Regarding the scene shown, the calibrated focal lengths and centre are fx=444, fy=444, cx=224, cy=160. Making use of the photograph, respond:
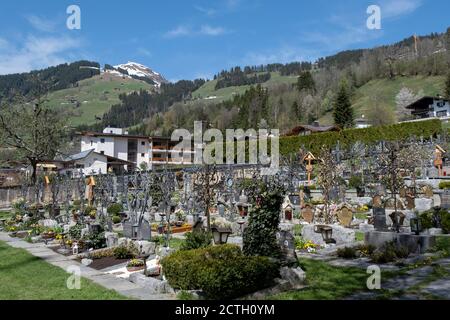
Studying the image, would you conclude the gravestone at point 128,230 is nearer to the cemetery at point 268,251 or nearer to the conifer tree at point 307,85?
the cemetery at point 268,251

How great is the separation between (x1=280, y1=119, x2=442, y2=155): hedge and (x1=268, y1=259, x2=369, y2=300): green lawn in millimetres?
38176

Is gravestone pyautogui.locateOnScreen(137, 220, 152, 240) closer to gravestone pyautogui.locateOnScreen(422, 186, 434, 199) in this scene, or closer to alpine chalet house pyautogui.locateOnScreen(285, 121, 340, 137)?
gravestone pyautogui.locateOnScreen(422, 186, 434, 199)

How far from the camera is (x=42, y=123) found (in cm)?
4459

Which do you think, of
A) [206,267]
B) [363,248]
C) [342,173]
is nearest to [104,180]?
[342,173]

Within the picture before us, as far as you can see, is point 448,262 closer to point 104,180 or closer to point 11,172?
point 104,180

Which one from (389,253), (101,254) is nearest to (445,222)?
(389,253)

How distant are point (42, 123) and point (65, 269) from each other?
3610cm

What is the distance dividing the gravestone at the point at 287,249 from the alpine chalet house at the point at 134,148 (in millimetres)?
72444

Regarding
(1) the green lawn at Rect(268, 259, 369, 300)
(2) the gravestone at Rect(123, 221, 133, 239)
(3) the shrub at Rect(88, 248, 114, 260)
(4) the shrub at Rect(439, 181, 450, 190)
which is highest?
(4) the shrub at Rect(439, 181, 450, 190)

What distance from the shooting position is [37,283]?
1030 centimetres

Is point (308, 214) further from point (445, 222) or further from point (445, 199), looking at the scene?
point (445, 222)

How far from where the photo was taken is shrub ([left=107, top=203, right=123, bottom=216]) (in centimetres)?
2589

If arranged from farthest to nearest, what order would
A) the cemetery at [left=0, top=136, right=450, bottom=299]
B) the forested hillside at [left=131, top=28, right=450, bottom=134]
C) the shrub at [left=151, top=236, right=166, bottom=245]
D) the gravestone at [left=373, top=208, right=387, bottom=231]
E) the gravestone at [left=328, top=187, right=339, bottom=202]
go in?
the forested hillside at [left=131, top=28, right=450, bottom=134], the gravestone at [left=328, top=187, right=339, bottom=202], the shrub at [left=151, top=236, right=166, bottom=245], the gravestone at [left=373, top=208, right=387, bottom=231], the cemetery at [left=0, top=136, right=450, bottom=299]

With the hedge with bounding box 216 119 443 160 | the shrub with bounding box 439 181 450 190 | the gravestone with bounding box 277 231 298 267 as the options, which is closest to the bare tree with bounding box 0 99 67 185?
the hedge with bounding box 216 119 443 160
